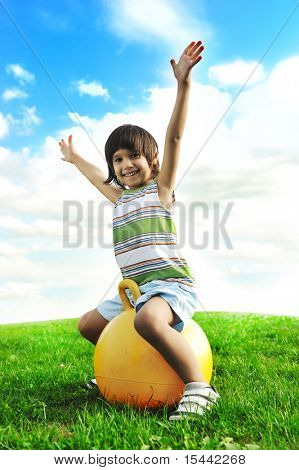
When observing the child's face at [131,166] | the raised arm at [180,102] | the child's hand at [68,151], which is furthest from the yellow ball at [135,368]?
the child's hand at [68,151]

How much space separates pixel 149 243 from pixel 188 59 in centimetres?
131

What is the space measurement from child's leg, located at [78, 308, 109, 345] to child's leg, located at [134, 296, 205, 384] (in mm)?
750

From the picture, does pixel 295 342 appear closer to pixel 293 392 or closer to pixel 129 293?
pixel 293 392

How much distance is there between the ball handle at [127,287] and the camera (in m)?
3.71

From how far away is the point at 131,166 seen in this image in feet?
12.9

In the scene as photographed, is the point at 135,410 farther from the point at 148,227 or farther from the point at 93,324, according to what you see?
the point at 148,227

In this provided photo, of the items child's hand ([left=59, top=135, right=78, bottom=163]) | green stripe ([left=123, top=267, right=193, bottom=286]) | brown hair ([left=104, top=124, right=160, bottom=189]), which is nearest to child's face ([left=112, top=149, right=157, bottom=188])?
brown hair ([left=104, top=124, right=160, bottom=189])

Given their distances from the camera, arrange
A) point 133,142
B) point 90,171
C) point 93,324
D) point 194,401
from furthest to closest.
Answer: point 90,171, point 93,324, point 133,142, point 194,401

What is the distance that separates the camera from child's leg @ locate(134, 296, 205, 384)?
3359 millimetres

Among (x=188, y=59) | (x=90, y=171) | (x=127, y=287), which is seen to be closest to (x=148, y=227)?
(x=127, y=287)

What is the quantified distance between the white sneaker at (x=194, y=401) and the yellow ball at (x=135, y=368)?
0.48ft

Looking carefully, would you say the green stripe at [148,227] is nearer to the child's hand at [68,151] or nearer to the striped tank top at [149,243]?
the striped tank top at [149,243]

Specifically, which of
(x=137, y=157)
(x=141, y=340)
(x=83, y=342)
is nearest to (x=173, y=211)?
(x=137, y=157)
